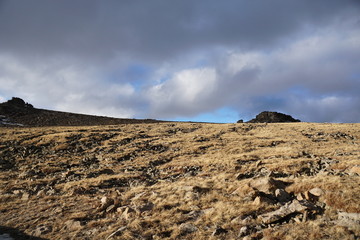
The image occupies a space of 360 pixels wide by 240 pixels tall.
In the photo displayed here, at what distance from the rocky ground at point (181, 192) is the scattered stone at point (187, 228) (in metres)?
0.04

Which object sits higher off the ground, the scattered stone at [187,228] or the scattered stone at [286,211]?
the scattered stone at [286,211]

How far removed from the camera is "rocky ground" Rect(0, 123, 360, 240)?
29.1 feet

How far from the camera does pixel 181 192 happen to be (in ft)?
44.1

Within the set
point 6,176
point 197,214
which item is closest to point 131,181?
point 197,214

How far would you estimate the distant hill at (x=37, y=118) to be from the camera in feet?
162

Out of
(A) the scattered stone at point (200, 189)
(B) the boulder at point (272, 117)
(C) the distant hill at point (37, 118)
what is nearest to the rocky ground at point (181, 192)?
(A) the scattered stone at point (200, 189)

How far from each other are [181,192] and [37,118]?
5128 cm

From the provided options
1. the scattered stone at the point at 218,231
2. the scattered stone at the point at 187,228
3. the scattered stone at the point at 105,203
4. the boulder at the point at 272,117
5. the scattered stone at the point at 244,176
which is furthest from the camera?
the boulder at the point at 272,117

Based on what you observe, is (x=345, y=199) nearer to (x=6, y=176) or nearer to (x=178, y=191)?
(x=178, y=191)

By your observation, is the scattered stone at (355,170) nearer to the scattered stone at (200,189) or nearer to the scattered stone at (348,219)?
the scattered stone at (348,219)

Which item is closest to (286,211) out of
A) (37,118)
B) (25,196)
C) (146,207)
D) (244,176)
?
(146,207)

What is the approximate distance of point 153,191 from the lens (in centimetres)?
1408

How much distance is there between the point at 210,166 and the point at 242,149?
6.79 meters

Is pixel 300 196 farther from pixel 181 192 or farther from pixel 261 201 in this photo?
pixel 181 192
